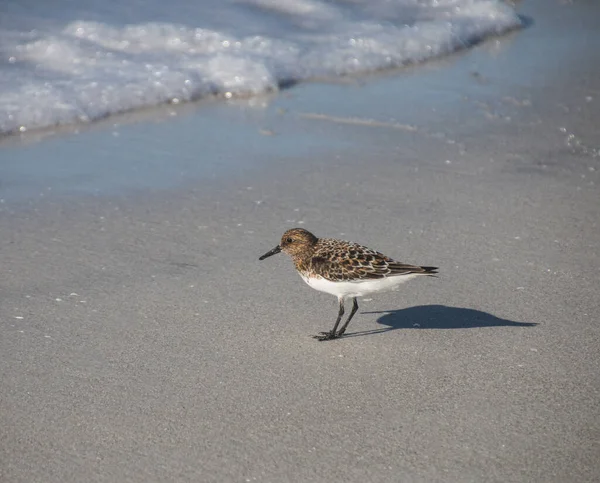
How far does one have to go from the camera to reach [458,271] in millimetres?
5625

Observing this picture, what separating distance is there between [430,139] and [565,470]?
14.7 feet

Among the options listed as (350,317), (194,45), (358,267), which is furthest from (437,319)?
(194,45)

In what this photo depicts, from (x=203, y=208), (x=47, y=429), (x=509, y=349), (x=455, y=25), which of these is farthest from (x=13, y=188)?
(x=455, y=25)

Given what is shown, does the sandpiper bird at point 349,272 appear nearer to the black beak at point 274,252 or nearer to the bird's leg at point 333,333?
the bird's leg at point 333,333

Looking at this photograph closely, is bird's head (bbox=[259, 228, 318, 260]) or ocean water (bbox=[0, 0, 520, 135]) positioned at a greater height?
bird's head (bbox=[259, 228, 318, 260])

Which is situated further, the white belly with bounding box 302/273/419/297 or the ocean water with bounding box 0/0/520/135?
the ocean water with bounding box 0/0/520/135

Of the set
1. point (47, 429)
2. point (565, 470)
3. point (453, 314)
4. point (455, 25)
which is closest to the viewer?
point (565, 470)

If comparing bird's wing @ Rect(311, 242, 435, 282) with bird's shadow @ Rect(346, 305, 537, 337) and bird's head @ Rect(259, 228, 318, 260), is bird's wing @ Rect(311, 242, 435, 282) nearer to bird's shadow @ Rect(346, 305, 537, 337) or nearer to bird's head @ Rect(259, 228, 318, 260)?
bird's head @ Rect(259, 228, 318, 260)

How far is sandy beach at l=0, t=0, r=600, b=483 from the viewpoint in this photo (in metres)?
3.84

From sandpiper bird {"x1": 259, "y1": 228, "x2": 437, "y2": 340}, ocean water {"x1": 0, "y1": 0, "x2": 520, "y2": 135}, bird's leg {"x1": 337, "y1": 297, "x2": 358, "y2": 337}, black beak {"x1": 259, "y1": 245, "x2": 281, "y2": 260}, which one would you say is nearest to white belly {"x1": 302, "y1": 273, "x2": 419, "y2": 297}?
sandpiper bird {"x1": 259, "y1": 228, "x2": 437, "y2": 340}

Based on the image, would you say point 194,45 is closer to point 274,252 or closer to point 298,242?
point 274,252

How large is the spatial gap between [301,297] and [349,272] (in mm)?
636

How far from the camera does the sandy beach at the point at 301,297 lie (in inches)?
151

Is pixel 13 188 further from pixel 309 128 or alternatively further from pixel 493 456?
pixel 493 456
